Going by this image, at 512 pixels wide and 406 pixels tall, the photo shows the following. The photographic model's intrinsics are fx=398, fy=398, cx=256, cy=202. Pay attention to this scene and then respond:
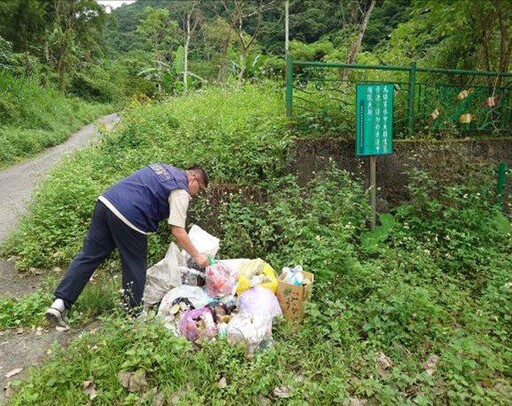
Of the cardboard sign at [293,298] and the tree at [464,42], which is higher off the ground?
the tree at [464,42]

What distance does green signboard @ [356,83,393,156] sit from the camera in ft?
15.6

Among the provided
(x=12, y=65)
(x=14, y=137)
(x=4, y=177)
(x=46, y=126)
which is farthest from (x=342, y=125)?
(x=12, y=65)

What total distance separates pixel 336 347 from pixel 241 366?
821 millimetres

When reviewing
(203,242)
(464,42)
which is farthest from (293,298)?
(464,42)

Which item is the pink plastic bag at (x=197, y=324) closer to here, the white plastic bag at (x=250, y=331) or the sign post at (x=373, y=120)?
the white plastic bag at (x=250, y=331)

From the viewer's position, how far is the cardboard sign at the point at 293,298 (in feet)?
11.4

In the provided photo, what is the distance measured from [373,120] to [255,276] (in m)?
2.46

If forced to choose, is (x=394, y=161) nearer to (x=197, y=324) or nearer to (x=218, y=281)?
(x=218, y=281)

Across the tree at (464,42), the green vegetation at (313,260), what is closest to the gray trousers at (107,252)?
the green vegetation at (313,260)

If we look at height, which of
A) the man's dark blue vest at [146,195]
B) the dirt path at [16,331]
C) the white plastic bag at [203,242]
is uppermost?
the man's dark blue vest at [146,195]

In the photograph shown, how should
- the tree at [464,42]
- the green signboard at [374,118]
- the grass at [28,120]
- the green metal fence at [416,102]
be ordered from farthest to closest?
the grass at [28,120], the tree at [464,42], the green metal fence at [416,102], the green signboard at [374,118]

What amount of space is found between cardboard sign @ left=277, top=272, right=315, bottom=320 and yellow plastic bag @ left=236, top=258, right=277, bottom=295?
146 millimetres

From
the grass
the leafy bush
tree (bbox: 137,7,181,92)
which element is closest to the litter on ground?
the leafy bush

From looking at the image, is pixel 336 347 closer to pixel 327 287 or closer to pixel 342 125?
pixel 327 287
